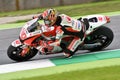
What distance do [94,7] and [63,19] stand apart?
444 inches

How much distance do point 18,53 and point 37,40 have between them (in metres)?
0.53

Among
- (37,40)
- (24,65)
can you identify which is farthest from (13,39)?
(24,65)

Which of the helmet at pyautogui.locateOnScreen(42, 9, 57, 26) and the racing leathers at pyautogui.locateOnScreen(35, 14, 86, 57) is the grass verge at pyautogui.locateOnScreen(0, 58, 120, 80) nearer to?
the racing leathers at pyautogui.locateOnScreen(35, 14, 86, 57)

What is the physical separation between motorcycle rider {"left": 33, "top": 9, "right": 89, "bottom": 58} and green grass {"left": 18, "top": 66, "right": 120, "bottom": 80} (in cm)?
181

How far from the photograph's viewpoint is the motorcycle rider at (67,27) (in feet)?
37.2

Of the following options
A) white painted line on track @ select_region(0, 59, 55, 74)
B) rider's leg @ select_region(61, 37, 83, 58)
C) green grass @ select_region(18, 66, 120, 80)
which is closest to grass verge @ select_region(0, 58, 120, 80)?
green grass @ select_region(18, 66, 120, 80)

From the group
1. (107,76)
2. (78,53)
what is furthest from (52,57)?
(107,76)

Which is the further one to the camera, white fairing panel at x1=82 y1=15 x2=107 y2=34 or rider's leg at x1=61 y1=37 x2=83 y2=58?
white fairing panel at x1=82 y1=15 x2=107 y2=34

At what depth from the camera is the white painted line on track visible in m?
11.0

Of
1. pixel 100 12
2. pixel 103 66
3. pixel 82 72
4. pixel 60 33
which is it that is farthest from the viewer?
pixel 100 12

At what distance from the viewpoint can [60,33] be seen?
1134 centimetres

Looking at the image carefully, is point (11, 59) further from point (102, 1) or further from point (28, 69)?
point (102, 1)

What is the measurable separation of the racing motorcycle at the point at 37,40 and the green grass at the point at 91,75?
190 centimetres

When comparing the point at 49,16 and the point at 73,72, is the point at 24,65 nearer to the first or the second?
the point at 49,16
